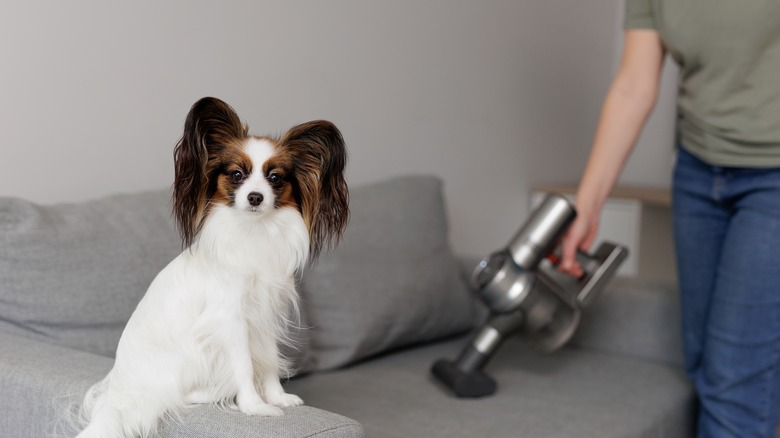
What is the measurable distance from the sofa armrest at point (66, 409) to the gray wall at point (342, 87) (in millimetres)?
567

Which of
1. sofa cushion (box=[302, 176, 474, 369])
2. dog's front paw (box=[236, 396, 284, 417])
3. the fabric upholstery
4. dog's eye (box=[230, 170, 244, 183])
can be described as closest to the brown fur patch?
dog's eye (box=[230, 170, 244, 183])

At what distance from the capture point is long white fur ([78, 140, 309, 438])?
98 cm

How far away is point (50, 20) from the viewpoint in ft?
5.34

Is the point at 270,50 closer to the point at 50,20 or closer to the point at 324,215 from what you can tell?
the point at 50,20

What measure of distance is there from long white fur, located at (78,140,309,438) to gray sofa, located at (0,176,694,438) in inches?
1.4

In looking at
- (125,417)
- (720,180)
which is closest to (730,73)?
(720,180)

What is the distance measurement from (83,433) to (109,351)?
0.49 metres

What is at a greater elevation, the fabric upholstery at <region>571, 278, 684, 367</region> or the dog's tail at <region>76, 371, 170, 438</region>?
the dog's tail at <region>76, 371, 170, 438</region>

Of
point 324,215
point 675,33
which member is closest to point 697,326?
point 675,33

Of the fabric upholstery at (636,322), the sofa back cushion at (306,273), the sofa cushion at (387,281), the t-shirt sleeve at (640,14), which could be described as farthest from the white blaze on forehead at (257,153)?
the fabric upholstery at (636,322)

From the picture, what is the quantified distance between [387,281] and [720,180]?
744 mm

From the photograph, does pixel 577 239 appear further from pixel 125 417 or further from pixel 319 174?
pixel 125 417

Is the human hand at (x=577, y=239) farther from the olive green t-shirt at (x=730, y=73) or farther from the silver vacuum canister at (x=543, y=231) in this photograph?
the olive green t-shirt at (x=730, y=73)

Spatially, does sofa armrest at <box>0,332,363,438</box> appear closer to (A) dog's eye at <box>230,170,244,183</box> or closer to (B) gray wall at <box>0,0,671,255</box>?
(A) dog's eye at <box>230,170,244,183</box>
